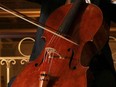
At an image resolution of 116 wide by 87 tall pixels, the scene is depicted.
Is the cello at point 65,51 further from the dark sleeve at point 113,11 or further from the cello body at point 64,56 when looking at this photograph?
the dark sleeve at point 113,11

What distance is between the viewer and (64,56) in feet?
3.17

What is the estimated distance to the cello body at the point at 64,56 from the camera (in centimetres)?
89

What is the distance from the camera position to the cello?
0.89 metres

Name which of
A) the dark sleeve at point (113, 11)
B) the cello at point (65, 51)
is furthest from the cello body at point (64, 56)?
the dark sleeve at point (113, 11)

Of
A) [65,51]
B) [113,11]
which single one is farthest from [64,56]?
[113,11]

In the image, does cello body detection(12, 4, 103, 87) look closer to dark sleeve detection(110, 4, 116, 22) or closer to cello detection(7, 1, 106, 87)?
cello detection(7, 1, 106, 87)

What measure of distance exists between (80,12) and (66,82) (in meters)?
0.28

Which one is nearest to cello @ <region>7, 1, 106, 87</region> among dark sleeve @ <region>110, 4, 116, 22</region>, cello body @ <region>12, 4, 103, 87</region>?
cello body @ <region>12, 4, 103, 87</region>

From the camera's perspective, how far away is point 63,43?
1.00 metres

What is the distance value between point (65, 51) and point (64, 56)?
0.02 metres

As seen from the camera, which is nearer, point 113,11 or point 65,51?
point 65,51

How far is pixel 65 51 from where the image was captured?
980mm

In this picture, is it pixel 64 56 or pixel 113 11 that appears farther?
pixel 113 11

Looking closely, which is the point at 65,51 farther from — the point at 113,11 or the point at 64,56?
the point at 113,11
